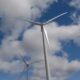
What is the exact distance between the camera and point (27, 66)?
453 feet

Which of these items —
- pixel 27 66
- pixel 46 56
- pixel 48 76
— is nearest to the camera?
pixel 48 76

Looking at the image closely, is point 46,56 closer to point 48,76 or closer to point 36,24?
point 48,76

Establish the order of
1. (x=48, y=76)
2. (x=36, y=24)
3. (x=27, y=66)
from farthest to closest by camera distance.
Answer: (x=27, y=66), (x=36, y=24), (x=48, y=76)

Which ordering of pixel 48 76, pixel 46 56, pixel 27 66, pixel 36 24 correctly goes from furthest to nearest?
pixel 27 66 < pixel 36 24 < pixel 46 56 < pixel 48 76

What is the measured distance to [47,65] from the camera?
73.0m

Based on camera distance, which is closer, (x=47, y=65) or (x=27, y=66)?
(x=47, y=65)

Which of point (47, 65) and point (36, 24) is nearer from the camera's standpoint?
point (47, 65)

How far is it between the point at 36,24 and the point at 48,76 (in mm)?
20341

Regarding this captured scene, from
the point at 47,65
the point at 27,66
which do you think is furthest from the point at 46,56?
the point at 27,66

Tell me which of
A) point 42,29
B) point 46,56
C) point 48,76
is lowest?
point 48,76

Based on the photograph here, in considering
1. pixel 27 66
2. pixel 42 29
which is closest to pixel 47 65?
pixel 42 29

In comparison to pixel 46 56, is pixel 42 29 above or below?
above

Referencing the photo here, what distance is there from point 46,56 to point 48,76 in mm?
7633

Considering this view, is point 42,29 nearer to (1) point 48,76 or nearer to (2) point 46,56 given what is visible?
(2) point 46,56
